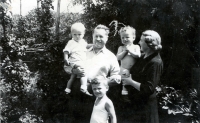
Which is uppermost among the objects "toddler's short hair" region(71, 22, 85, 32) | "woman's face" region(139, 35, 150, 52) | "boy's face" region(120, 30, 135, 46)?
"toddler's short hair" region(71, 22, 85, 32)

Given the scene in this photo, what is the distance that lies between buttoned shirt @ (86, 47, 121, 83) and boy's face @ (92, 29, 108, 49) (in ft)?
0.15

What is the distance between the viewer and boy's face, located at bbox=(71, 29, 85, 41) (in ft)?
9.09

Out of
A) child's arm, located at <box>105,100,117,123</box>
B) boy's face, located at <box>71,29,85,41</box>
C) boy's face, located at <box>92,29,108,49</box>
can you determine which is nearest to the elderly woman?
child's arm, located at <box>105,100,117,123</box>

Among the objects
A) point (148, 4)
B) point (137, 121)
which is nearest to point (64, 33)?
point (148, 4)

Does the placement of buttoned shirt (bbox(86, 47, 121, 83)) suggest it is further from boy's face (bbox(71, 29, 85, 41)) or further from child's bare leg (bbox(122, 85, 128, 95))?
boy's face (bbox(71, 29, 85, 41))

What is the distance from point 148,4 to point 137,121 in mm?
1087

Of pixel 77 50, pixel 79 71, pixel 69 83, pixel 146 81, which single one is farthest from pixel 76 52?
pixel 146 81

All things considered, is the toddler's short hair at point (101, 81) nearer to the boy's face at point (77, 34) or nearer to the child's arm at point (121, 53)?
the child's arm at point (121, 53)

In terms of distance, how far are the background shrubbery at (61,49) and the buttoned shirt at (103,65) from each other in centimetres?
8

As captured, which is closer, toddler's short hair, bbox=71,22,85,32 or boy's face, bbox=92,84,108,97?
boy's face, bbox=92,84,108,97

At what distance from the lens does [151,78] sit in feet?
8.77

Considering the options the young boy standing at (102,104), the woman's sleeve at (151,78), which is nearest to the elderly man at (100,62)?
the young boy standing at (102,104)

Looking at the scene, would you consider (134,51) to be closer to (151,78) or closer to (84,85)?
(151,78)

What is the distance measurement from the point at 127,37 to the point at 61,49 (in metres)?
0.64
